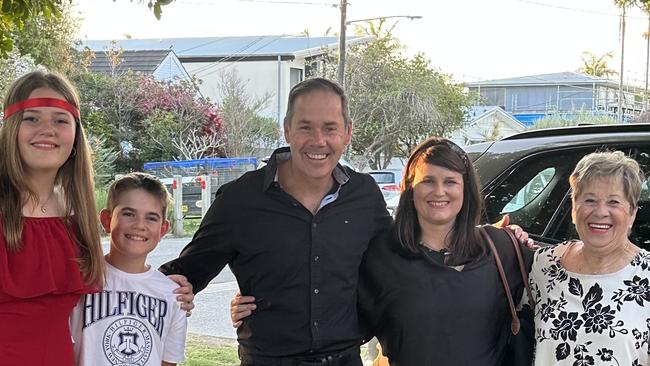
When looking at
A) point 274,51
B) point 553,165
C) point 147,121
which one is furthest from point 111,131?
point 553,165

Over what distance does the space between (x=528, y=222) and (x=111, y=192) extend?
2213 millimetres

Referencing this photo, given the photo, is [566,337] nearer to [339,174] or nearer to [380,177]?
[339,174]

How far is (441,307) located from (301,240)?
2.07 ft

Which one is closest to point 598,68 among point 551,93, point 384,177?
point 551,93

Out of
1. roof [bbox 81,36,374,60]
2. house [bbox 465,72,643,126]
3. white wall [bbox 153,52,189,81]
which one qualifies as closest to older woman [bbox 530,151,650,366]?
white wall [bbox 153,52,189,81]

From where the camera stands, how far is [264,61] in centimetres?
3391

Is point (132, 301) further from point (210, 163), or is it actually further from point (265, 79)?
point (265, 79)

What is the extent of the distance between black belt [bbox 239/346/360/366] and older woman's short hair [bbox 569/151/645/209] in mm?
1126

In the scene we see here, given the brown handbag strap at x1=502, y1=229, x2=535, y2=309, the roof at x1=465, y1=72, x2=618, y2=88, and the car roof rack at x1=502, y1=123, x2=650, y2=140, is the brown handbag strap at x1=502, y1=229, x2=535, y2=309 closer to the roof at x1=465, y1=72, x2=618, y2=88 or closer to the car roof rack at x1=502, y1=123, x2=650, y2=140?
the car roof rack at x1=502, y1=123, x2=650, y2=140

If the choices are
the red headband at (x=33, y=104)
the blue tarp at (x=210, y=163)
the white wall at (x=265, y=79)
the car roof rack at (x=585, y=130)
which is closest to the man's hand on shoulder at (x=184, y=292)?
the red headband at (x=33, y=104)

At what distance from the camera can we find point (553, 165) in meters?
4.05

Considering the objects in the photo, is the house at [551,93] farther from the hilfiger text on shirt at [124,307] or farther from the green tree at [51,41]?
the hilfiger text on shirt at [124,307]

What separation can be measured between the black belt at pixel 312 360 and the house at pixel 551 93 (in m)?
59.2

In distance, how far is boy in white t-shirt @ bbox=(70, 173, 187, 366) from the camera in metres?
2.73
